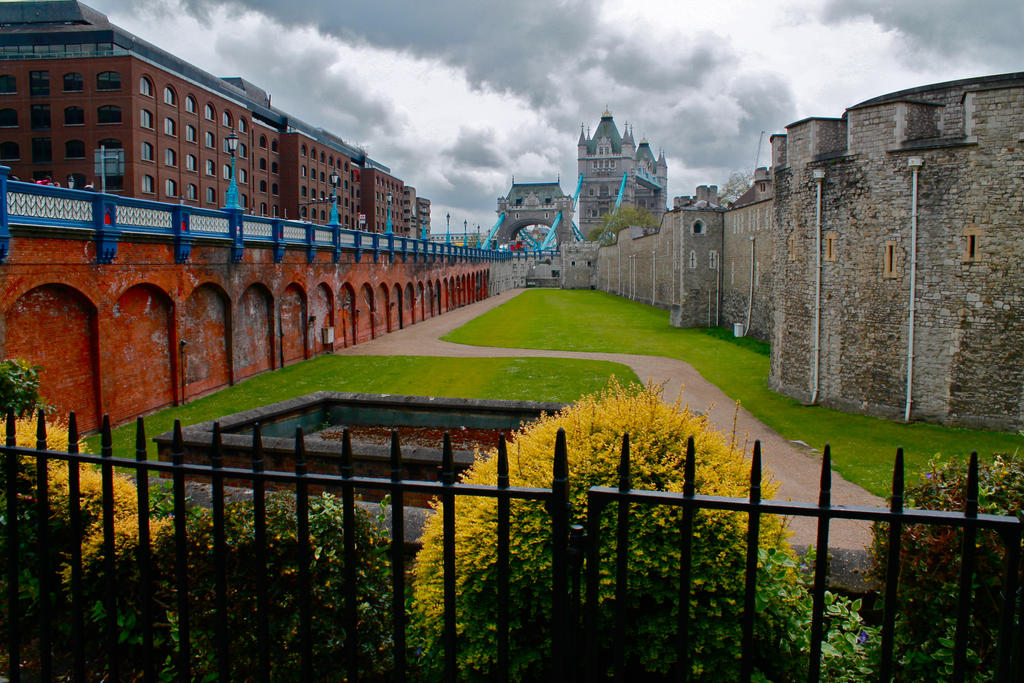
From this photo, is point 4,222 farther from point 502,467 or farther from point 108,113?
point 108,113

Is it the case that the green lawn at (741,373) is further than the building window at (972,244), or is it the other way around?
the building window at (972,244)

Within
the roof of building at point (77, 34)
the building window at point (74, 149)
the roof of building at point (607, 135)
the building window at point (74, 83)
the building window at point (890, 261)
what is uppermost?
the roof of building at point (607, 135)

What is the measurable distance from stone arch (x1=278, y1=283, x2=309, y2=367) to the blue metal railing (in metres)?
1.65

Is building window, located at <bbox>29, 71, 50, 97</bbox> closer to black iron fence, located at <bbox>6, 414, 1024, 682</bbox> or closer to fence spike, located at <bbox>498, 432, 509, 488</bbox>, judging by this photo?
black iron fence, located at <bbox>6, 414, 1024, 682</bbox>

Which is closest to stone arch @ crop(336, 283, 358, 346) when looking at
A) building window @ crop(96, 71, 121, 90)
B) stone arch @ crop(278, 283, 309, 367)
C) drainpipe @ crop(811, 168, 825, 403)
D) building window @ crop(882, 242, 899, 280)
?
stone arch @ crop(278, 283, 309, 367)

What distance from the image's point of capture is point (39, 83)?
1742 inches

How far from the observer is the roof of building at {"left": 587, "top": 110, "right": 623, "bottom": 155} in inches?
6137

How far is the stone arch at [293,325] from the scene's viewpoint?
24734 mm

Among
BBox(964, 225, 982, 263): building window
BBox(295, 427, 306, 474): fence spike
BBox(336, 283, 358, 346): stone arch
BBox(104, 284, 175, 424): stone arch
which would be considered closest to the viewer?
BBox(295, 427, 306, 474): fence spike

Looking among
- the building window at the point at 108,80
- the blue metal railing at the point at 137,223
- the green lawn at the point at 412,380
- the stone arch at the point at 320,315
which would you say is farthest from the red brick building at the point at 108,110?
the green lawn at the point at 412,380

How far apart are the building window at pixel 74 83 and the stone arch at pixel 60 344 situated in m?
37.4

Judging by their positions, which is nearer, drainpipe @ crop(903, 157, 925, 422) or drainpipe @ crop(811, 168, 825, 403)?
drainpipe @ crop(903, 157, 925, 422)

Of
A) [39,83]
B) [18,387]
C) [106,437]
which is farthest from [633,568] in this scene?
[39,83]

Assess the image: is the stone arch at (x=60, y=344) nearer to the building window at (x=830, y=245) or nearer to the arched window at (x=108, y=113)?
the building window at (x=830, y=245)
